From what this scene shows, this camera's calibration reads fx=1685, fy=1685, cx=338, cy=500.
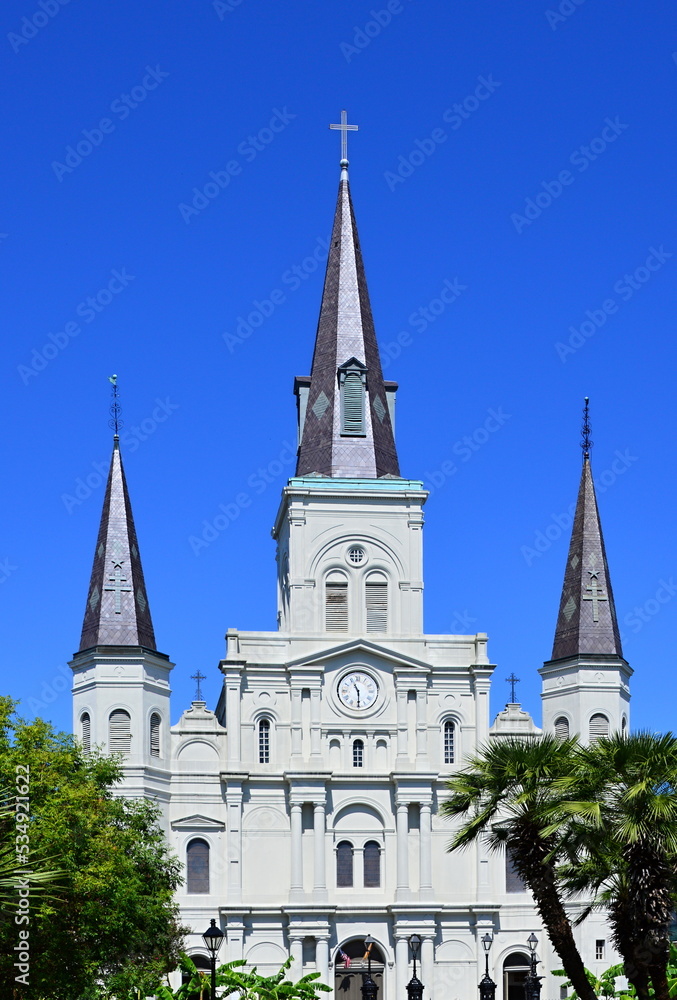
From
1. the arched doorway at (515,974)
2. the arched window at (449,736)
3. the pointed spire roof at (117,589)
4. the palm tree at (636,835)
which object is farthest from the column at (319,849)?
the palm tree at (636,835)

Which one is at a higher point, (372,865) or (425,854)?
(425,854)

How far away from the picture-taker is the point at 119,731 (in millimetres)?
66375

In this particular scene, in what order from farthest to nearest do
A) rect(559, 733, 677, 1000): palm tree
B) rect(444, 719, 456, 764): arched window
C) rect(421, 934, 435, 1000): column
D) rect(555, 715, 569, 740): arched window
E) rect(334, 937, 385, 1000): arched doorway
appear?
rect(555, 715, 569, 740): arched window < rect(444, 719, 456, 764): arched window < rect(334, 937, 385, 1000): arched doorway < rect(421, 934, 435, 1000): column < rect(559, 733, 677, 1000): palm tree

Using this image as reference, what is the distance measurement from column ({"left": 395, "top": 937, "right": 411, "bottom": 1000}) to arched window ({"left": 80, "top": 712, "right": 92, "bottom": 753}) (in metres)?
14.3

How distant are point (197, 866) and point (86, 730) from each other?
273 inches

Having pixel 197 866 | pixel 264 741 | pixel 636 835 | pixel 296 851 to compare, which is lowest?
pixel 636 835

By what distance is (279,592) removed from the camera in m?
74.1

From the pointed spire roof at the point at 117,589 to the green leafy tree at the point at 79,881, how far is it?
12.8 metres

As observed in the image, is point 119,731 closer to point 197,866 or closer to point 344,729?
point 197,866

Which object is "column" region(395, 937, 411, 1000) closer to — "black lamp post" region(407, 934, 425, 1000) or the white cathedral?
the white cathedral

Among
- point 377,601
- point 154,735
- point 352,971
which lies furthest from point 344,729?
point 352,971

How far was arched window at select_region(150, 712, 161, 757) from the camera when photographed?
67.0m

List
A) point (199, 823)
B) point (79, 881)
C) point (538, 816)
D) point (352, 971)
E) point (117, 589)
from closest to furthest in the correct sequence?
point (538, 816), point (79, 881), point (352, 971), point (199, 823), point (117, 589)

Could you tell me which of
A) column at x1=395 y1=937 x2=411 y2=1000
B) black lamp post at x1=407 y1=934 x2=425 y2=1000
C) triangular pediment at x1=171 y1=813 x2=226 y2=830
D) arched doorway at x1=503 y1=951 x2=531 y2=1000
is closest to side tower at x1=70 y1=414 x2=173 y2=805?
triangular pediment at x1=171 y1=813 x2=226 y2=830
